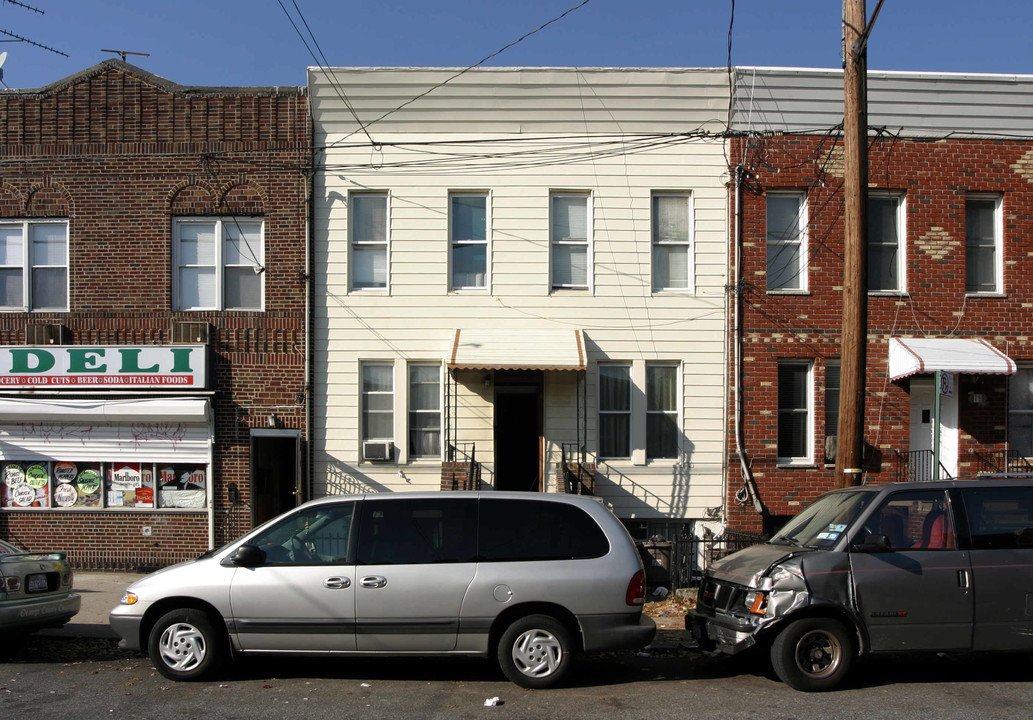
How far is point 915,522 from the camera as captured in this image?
7930 millimetres

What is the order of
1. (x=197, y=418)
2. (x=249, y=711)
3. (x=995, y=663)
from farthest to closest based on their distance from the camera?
(x=197, y=418) → (x=995, y=663) → (x=249, y=711)

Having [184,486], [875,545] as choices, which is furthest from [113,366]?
[875,545]

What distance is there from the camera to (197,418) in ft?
46.6

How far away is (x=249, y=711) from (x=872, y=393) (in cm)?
1105

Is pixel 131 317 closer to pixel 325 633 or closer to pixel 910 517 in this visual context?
pixel 325 633

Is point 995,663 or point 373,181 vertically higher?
point 373,181

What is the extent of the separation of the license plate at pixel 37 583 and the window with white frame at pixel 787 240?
1108 centimetres

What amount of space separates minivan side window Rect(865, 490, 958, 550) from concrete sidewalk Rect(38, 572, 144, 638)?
7.46 metres

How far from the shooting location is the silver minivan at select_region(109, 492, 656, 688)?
25.3 ft

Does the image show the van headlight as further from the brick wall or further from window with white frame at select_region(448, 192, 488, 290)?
window with white frame at select_region(448, 192, 488, 290)

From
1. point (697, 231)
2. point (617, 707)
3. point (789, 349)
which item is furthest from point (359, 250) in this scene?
point (617, 707)

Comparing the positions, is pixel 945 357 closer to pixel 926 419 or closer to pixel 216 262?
pixel 926 419

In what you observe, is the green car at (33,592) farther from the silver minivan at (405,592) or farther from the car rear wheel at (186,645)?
the car rear wheel at (186,645)

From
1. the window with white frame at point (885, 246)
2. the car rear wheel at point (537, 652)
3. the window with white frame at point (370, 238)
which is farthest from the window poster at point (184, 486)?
the window with white frame at point (885, 246)
